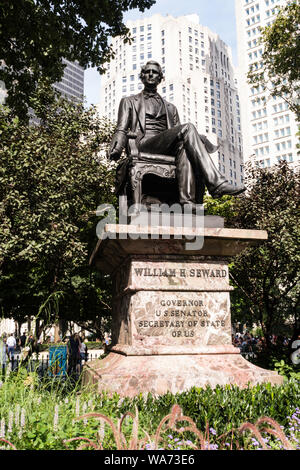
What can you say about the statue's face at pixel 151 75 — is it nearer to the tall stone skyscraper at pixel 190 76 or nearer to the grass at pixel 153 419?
the grass at pixel 153 419

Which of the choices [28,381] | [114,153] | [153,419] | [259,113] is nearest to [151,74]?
[114,153]

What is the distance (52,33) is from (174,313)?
21.6ft

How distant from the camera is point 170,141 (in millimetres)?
5781

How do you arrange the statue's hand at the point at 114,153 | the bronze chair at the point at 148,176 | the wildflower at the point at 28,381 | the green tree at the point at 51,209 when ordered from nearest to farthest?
1. the wildflower at the point at 28,381
2. the bronze chair at the point at 148,176
3. the statue's hand at the point at 114,153
4. the green tree at the point at 51,209

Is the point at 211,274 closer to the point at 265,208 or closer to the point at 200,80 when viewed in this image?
the point at 265,208

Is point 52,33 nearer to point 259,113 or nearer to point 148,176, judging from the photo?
point 148,176

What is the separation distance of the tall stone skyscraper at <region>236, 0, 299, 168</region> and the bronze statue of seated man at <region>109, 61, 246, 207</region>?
89031 mm

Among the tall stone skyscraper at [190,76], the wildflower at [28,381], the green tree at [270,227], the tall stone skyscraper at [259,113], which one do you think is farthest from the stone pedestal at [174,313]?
the tall stone skyscraper at [190,76]

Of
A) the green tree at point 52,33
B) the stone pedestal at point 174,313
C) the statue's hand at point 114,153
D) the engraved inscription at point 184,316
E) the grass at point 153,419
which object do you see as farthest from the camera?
the green tree at point 52,33

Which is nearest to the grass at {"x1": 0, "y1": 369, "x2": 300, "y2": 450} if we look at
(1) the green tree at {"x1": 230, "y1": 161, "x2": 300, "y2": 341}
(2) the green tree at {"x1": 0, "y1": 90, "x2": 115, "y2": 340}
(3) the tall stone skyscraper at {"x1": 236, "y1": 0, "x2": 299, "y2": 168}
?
(2) the green tree at {"x1": 0, "y1": 90, "x2": 115, "y2": 340}

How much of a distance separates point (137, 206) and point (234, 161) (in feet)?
401

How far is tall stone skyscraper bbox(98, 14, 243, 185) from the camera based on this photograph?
118438 mm

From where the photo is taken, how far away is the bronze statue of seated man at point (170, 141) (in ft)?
17.9
